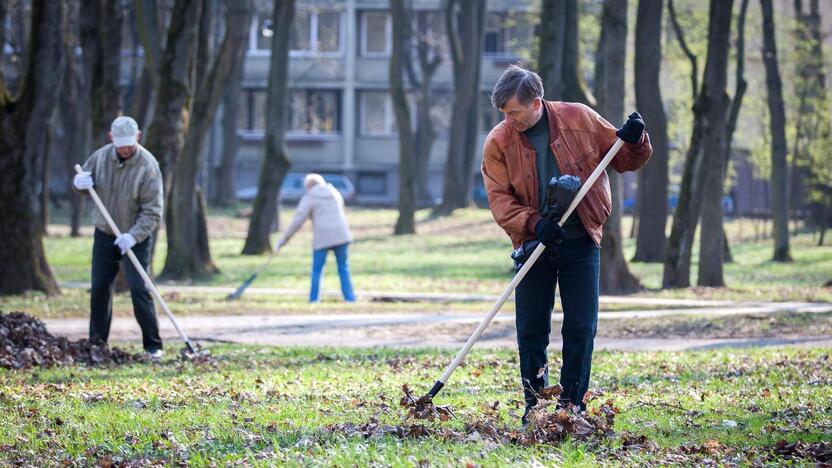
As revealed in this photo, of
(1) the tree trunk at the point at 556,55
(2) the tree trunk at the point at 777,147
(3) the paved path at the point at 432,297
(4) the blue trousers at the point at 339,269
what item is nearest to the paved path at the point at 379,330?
(3) the paved path at the point at 432,297

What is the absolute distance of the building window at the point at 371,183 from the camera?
215 ft

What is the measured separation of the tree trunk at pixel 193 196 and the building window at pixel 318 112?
136 ft

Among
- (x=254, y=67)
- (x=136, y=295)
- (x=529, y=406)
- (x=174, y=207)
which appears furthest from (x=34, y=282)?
(x=254, y=67)

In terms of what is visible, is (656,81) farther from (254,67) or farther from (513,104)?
(254,67)

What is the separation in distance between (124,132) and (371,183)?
55274mm

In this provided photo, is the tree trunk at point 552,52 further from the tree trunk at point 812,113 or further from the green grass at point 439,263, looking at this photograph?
the tree trunk at point 812,113

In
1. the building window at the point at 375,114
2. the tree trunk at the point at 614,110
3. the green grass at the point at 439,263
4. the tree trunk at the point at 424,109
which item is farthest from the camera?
the building window at the point at 375,114

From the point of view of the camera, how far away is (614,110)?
19922 millimetres

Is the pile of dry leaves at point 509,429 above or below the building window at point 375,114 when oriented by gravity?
below

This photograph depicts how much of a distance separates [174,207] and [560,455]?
55.3 ft

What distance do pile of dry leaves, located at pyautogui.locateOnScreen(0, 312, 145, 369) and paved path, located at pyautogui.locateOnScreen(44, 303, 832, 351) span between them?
2.11 metres

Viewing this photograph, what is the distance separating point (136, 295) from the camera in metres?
10.9

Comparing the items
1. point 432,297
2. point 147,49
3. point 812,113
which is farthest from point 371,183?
point 432,297

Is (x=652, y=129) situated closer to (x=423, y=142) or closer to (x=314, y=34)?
(x=423, y=142)
